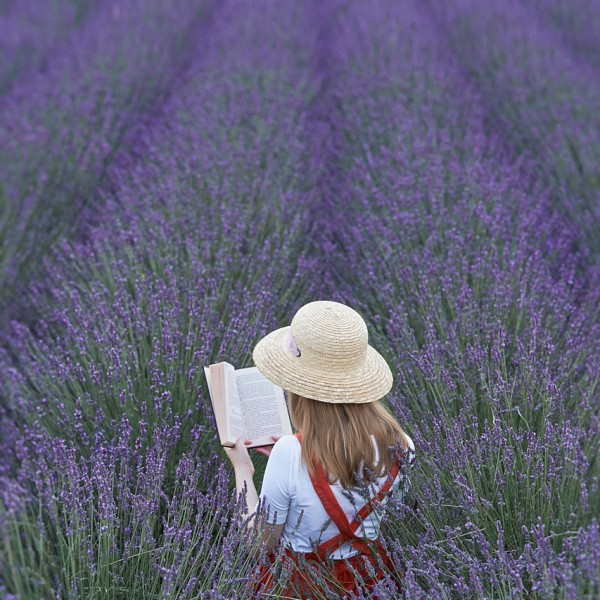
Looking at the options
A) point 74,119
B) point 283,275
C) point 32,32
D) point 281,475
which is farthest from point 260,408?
point 32,32

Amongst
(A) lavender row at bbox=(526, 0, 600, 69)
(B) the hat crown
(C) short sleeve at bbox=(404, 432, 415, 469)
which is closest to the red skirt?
(C) short sleeve at bbox=(404, 432, 415, 469)

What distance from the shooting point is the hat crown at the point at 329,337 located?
1.69 metres

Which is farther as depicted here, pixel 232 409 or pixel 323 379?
pixel 232 409

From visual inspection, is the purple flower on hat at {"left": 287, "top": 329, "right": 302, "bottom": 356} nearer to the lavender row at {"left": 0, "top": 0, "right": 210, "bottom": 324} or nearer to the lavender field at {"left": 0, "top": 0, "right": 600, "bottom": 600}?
the lavender field at {"left": 0, "top": 0, "right": 600, "bottom": 600}

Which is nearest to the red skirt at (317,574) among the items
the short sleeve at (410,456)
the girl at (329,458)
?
the girl at (329,458)

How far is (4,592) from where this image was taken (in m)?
1.20

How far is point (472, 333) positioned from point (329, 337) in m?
0.86

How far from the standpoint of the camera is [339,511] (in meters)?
1.67

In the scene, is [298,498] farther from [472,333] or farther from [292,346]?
[472,333]

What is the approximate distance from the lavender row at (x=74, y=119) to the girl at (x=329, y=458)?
191 cm

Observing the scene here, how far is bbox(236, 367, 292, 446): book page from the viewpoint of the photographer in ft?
6.21

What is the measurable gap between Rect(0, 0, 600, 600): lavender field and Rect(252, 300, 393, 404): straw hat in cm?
28

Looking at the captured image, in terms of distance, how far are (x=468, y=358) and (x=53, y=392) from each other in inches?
52.4

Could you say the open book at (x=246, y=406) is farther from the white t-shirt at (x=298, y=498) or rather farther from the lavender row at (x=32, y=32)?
the lavender row at (x=32, y=32)
